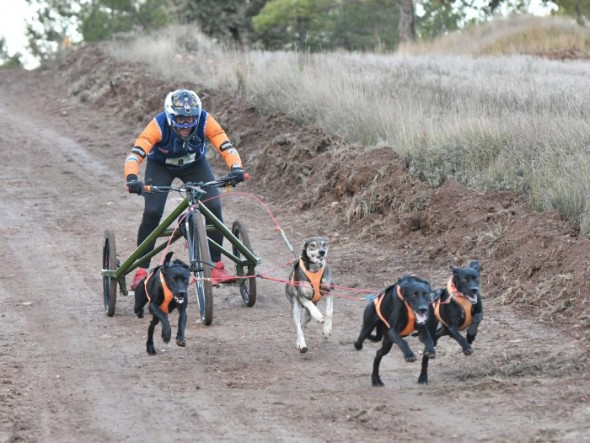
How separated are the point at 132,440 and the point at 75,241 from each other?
7758 mm

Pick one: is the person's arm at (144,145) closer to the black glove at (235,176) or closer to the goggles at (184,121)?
the goggles at (184,121)

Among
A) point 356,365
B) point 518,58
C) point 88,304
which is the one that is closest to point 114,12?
point 518,58

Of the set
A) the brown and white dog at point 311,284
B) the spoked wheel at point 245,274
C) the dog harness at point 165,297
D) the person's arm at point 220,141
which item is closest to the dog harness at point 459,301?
the brown and white dog at point 311,284

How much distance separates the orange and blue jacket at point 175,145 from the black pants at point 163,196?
88 mm

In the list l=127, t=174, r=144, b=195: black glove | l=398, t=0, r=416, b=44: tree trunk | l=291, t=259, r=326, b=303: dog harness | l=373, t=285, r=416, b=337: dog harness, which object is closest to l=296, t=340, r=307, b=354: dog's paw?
l=291, t=259, r=326, b=303: dog harness

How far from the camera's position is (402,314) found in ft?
24.1

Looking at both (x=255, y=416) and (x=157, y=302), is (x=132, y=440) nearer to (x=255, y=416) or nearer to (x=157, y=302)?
(x=255, y=416)

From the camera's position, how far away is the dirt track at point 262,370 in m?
6.87

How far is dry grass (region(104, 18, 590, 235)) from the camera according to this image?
12.3m

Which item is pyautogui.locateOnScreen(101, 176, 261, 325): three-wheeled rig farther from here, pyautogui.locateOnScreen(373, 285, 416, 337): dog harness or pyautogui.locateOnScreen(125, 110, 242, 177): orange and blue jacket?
pyautogui.locateOnScreen(373, 285, 416, 337): dog harness

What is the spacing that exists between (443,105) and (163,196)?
7.63 m

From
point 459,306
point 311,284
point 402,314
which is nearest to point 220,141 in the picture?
point 311,284

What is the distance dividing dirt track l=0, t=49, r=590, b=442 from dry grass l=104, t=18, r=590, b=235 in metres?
1.43

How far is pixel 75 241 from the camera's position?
1420cm
